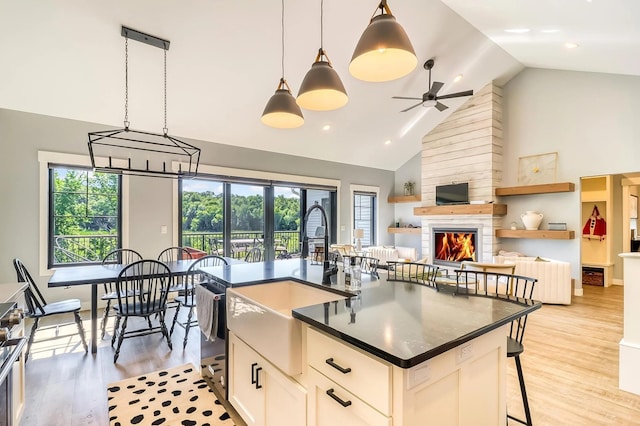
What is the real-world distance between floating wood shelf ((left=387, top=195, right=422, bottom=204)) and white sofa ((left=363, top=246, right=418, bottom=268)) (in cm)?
120

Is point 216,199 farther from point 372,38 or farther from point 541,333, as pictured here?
point 541,333

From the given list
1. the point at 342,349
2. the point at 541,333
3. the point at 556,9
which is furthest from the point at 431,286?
the point at 556,9

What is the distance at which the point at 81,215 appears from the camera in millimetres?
4555

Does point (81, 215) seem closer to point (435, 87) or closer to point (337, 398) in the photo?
point (337, 398)

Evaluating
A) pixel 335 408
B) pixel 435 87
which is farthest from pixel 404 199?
pixel 335 408

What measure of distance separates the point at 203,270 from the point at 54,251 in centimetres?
325

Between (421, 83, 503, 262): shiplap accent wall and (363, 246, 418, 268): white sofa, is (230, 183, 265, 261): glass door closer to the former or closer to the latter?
(363, 246, 418, 268): white sofa

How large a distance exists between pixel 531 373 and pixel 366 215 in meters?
5.60

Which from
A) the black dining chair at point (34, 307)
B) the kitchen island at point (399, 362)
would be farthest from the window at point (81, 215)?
the kitchen island at point (399, 362)

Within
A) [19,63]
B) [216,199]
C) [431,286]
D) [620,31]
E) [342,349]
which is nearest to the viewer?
[342,349]

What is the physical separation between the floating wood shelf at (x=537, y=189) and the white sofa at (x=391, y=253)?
7.67 feet

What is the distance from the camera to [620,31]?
125 inches

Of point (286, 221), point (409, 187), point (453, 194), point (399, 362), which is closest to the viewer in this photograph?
point (399, 362)

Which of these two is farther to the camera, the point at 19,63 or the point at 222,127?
the point at 222,127
